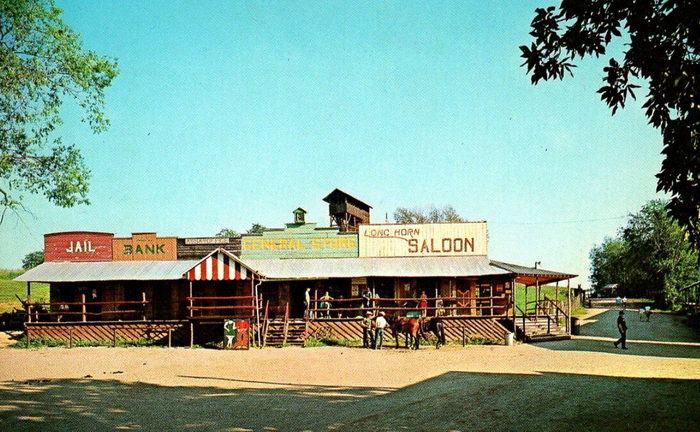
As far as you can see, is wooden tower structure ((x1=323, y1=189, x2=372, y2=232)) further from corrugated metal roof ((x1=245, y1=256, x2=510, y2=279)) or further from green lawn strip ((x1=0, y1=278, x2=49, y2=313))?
green lawn strip ((x1=0, y1=278, x2=49, y2=313))

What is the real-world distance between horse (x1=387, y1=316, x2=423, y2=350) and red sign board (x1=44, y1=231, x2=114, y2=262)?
50.8 ft

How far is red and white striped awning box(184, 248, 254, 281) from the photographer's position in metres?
24.2

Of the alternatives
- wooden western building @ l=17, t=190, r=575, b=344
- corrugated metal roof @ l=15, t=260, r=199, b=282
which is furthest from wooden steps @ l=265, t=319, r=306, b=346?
corrugated metal roof @ l=15, t=260, r=199, b=282

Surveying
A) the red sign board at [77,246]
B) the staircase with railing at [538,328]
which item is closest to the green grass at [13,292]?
the red sign board at [77,246]

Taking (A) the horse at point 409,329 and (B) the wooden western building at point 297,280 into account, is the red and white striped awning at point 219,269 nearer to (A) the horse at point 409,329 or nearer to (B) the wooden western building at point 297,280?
(B) the wooden western building at point 297,280

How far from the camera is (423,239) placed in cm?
A: 2852

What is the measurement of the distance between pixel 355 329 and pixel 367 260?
4.03 meters

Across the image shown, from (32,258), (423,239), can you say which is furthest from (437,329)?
(32,258)

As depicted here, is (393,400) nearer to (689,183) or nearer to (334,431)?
(334,431)

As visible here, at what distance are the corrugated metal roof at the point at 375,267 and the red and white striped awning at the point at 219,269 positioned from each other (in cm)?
127

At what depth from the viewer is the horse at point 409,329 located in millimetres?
22609

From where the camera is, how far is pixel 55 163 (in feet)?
72.1

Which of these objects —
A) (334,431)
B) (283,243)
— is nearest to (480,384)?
(334,431)

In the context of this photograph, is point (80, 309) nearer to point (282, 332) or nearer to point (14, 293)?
point (282, 332)
